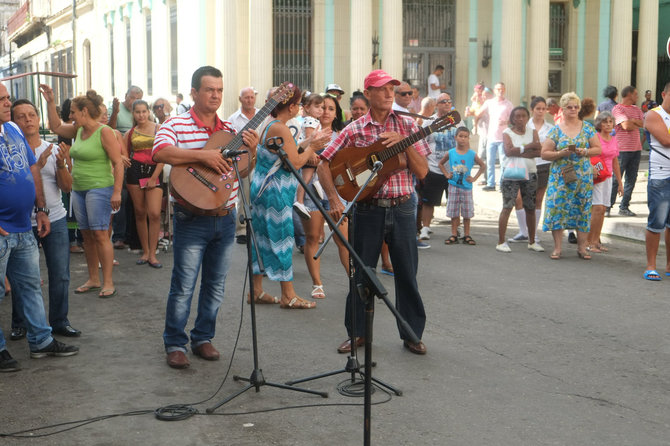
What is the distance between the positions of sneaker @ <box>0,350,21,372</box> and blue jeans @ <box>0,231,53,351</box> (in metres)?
0.05

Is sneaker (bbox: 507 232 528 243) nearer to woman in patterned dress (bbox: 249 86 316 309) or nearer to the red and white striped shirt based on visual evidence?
woman in patterned dress (bbox: 249 86 316 309)

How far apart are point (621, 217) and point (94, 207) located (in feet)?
27.7

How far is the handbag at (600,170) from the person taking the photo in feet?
36.6

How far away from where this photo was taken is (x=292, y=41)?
29703 millimetres

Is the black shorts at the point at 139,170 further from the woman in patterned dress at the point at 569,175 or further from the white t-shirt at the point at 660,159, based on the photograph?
the white t-shirt at the point at 660,159

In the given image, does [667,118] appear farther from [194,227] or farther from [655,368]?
[194,227]

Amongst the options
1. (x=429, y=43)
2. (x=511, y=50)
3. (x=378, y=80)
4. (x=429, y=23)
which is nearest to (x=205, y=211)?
(x=378, y=80)

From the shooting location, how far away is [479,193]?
17609 millimetres

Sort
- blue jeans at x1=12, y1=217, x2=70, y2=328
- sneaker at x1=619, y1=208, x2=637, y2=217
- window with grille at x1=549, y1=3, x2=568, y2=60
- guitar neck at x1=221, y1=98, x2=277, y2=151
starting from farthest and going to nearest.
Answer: window with grille at x1=549, y1=3, x2=568, y2=60, sneaker at x1=619, y1=208, x2=637, y2=217, blue jeans at x1=12, y1=217, x2=70, y2=328, guitar neck at x1=221, y1=98, x2=277, y2=151

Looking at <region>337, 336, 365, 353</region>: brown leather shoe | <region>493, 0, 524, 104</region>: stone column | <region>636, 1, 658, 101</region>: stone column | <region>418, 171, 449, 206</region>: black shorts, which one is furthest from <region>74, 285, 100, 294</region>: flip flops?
<region>636, 1, 658, 101</region>: stone column

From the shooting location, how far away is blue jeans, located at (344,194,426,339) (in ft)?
21.2

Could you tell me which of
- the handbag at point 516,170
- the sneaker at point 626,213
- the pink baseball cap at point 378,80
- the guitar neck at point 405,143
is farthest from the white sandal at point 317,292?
the sneaker at point 626,213

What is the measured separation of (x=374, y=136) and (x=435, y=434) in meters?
2.36

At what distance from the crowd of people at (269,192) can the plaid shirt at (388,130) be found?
0.03ft
